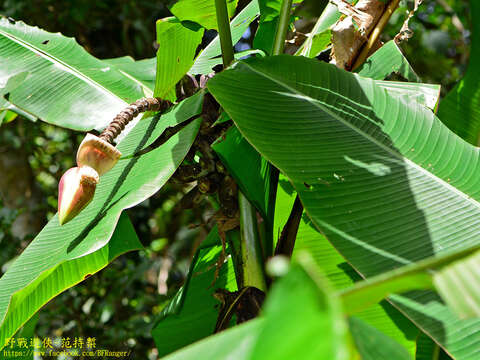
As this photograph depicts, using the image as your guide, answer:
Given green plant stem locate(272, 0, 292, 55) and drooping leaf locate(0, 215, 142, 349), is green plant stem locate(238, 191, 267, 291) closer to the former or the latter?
drooping leaf locate(0, 215, 142, 349)

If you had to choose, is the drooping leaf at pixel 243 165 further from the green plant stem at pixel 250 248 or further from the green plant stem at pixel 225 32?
the green plant stem at pixel 225 32

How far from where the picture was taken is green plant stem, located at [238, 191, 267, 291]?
2.91ft

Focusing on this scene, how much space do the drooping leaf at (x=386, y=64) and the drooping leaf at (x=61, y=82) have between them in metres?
0.52

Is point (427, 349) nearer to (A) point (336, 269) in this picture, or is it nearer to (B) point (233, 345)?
(A) point (336, 269)

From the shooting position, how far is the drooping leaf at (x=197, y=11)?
3.25 feet

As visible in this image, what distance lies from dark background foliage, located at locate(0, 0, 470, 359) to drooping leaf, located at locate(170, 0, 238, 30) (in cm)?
90

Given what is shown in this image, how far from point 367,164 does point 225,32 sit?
404 mm

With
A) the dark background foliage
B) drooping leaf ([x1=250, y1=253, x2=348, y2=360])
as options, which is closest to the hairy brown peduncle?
drooping leaf ([x1=250, y1=253, x2=348, y2=360])

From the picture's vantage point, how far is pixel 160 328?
1074 mm

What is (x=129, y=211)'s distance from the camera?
2.28 meters

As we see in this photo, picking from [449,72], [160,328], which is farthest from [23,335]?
[449,72]

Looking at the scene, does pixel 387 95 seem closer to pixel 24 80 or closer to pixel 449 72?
pixel 24 80

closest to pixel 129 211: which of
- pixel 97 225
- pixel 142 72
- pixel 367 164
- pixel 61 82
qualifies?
pixel 142 72

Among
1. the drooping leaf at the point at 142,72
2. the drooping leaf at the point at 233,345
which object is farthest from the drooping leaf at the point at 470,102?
the drooping leaf at the point at 233,345
